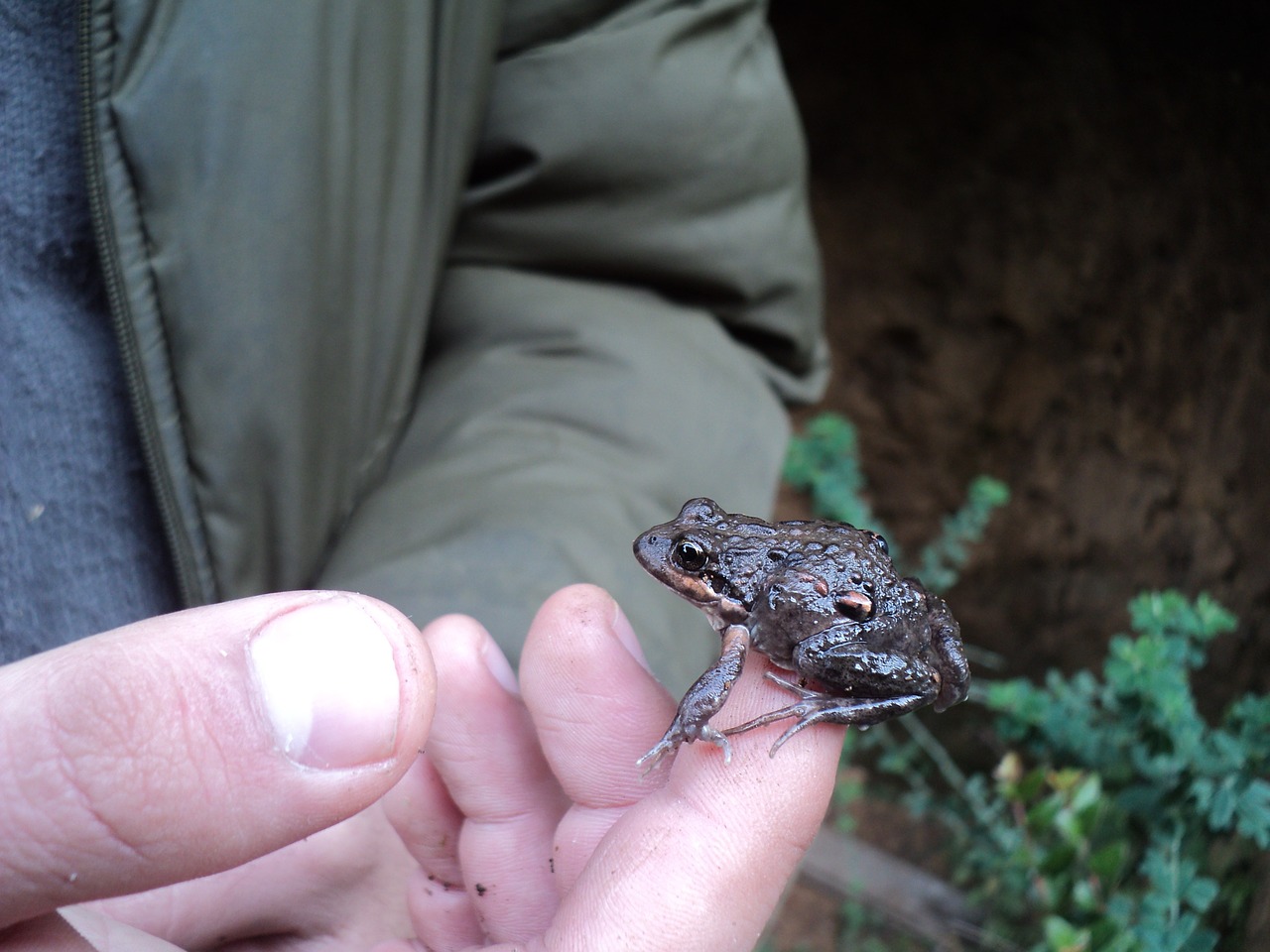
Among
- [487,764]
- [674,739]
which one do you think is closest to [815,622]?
[674,739]

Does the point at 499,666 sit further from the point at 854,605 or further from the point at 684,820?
the point at 854,605

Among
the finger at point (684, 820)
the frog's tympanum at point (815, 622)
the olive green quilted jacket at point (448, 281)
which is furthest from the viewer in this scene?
the olive green quilted jacket at point (448, 281)

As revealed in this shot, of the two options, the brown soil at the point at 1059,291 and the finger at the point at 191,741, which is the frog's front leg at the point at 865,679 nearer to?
the finger at the point at 191,741

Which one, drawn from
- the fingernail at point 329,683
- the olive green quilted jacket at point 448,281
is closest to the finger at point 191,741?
the fingernail at point 329,683

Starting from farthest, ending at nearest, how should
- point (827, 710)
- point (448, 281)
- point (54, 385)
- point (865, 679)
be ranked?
point (448, 281), point (54, 385), point (865, 679), point (827, 710)

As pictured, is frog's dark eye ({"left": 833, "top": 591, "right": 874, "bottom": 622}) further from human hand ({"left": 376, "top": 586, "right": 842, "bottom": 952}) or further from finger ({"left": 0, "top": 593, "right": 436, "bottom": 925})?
finger ({"left": 0, "top": 593, "right": 436, "bottom": 925})
